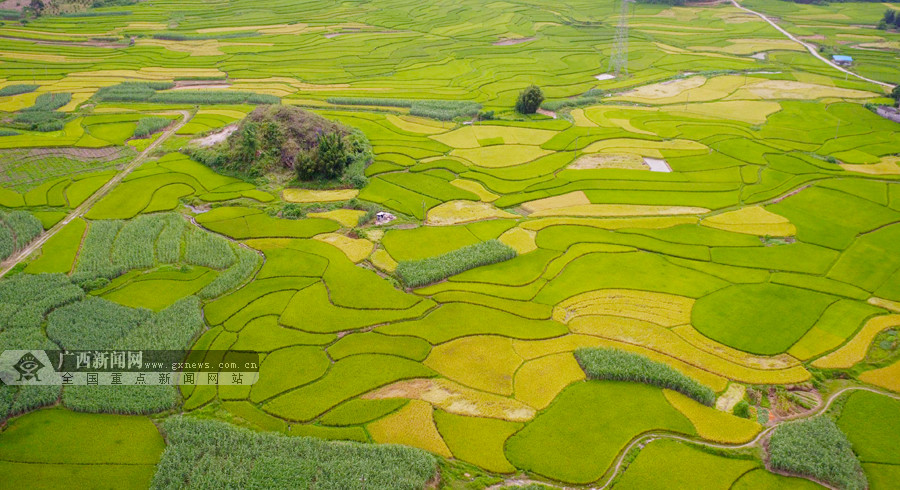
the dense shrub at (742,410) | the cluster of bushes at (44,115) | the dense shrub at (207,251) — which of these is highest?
the cluster of bushes at (44,115)

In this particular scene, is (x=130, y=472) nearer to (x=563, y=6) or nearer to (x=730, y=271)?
(x=730, y=271)

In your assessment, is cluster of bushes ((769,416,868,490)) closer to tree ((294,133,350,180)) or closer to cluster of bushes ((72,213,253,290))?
cluster of bushes ((72,213,253,290))

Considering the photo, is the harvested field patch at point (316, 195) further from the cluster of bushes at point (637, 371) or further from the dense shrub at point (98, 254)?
the cluster of bushes at point (637, 371)

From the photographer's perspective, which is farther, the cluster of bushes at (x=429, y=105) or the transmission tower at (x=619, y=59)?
the transmission tower at (x=619, y=59)

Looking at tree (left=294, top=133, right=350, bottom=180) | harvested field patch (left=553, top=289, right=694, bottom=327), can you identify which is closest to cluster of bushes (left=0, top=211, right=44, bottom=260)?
tree (left=294, top=133, right=350, bottom=180)

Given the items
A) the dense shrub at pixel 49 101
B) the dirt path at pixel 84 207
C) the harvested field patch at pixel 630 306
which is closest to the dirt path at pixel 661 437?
the harvested field patch at pixel 630 306

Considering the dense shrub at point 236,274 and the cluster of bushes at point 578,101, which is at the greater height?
the cluster of bushes at point 578,101
